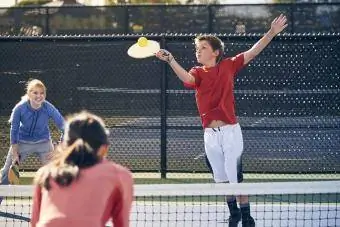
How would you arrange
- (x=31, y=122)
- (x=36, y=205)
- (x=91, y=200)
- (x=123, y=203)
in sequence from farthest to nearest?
(x=31, y=122), (x=36, y=205), (x=123, y=203), (x=91, y=200)

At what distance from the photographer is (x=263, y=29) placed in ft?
62.3

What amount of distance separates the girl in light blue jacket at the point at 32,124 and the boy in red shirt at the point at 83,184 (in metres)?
4.05

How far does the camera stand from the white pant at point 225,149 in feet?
21.7

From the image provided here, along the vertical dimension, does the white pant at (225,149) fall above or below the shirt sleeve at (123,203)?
above

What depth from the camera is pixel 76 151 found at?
3.67 meters

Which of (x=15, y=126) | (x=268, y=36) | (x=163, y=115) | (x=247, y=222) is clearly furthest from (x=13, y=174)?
(x=268, y=36)

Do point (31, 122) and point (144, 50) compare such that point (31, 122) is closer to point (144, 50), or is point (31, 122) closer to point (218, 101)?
point (144, 50)

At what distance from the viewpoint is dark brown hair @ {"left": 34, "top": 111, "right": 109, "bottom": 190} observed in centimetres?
364

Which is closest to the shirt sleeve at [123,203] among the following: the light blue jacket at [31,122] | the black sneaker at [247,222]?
the black sneaker at [247,222]

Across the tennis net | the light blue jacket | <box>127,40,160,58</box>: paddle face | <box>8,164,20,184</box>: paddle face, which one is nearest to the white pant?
the tennis net

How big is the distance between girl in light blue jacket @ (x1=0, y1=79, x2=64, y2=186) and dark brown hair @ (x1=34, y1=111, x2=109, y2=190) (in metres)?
4.02

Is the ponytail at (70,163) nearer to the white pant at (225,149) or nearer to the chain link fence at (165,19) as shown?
the white pant at (225,149)

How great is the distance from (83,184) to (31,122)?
14.3 ft

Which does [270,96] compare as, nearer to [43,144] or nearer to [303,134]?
[303,134]
